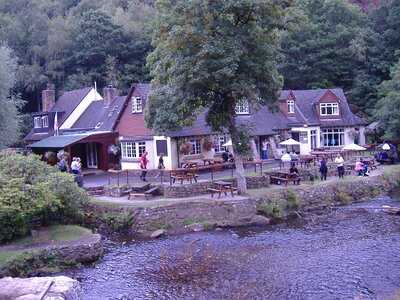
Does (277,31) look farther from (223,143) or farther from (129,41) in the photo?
(129,41)

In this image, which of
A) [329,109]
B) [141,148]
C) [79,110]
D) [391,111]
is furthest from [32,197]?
[329,109]

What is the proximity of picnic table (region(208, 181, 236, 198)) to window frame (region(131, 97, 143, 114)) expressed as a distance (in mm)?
12681

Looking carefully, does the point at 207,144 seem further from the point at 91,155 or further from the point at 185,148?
the point at 91,155

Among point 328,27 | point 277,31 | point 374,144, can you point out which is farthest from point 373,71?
point 277,31

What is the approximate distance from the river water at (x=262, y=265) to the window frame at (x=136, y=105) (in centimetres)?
1776

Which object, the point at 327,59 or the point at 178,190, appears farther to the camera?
the point at 327,59

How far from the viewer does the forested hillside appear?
5934 centimetres

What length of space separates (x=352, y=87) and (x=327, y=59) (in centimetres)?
464

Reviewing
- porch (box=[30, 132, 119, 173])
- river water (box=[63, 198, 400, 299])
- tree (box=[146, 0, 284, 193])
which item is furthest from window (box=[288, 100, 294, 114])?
river water (box=[63, 198, 400, 299])

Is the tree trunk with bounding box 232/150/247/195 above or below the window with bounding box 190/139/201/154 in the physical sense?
below

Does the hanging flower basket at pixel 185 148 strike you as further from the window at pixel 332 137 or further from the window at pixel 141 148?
the window at pixel 332 137

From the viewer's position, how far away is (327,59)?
5994cm

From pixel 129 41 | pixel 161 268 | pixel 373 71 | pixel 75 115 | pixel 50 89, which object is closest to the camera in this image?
pixel 161 268

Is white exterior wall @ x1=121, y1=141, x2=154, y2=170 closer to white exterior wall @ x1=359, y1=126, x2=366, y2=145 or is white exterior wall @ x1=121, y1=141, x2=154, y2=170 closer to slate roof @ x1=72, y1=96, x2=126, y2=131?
slate roof @ x1=72, y1=96, x2=126, y2=131
